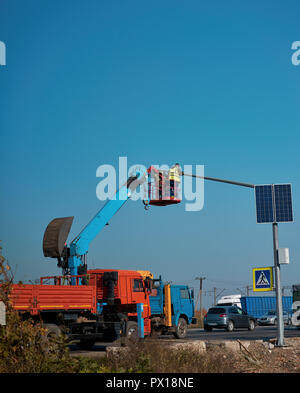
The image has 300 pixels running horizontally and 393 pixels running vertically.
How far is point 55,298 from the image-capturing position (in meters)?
18.2

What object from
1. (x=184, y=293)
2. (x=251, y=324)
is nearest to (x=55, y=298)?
(x=184, y=293)

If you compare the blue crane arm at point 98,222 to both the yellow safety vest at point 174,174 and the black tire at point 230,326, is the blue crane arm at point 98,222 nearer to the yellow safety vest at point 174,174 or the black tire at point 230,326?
the yellow safety vest at point 174,174

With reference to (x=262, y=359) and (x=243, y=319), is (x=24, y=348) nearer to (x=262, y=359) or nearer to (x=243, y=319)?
(x=262, y=359)

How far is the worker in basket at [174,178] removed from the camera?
22150 mm

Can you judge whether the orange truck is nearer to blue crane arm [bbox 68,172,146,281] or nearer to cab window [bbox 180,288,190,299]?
cab window [bbox 180,288,190,299]

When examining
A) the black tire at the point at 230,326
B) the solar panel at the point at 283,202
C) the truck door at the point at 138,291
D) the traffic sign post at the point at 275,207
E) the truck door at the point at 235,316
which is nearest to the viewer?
the traffic sign post at the point at 275,207

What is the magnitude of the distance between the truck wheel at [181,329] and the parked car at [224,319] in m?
9.31

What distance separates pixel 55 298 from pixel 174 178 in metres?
7.48

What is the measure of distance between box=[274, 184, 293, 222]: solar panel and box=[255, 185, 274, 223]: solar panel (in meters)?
0.21

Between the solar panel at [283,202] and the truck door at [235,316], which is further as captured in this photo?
the truck door at [235,316]

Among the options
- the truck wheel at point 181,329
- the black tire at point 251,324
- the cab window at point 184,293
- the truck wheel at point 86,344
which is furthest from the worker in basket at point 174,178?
the black tire at point 251,324

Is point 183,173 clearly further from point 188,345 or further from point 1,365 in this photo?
point 1,365

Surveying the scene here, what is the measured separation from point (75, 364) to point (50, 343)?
73 cm
